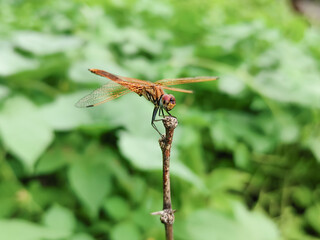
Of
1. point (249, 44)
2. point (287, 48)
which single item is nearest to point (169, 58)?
point (249, 44)

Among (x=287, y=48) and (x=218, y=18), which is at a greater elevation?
(x=218, y=18)

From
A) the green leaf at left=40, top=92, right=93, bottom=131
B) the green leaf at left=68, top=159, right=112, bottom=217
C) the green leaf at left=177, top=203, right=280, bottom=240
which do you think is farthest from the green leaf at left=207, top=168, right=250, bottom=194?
the green leaf at left=40, top=92, right=93, bottom=131

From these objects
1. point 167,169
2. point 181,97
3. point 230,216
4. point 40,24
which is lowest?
point 167,169

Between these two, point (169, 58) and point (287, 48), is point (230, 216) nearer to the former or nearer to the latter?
point (169, 58)

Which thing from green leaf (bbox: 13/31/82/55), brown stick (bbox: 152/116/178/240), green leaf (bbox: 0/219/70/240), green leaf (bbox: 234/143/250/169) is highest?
green leaf (bbox: 13/31/82/55)

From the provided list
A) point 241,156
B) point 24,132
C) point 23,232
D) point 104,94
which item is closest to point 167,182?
point 104,94

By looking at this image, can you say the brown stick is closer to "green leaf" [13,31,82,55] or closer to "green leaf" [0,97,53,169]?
"green leaf" [0,97,53,169]

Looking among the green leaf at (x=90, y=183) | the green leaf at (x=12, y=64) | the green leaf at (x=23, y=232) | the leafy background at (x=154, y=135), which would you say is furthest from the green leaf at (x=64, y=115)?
the green leaf at (x=23, y=232)
